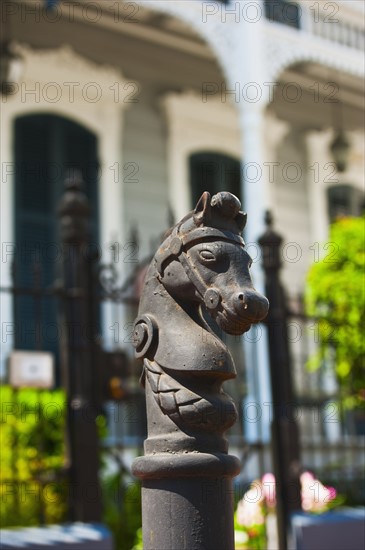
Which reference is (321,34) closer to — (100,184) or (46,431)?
(100,184)

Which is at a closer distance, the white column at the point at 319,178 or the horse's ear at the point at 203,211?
the horse's ear at the point at 203,211

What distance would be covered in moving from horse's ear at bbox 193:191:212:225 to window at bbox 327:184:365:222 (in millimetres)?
10004

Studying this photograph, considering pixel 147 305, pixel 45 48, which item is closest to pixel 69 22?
pixel 45 48

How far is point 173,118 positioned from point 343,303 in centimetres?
508

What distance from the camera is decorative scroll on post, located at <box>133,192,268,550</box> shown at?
231 cm

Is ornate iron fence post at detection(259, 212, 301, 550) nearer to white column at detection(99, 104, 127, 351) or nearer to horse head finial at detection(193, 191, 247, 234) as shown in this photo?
horse head finial at detection(193, 191, 247, 234)

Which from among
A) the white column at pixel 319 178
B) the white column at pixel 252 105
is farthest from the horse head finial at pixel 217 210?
the white column at pixel 319 178

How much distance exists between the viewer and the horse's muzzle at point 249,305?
2229 millimetres

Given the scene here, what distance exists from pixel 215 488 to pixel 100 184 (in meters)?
7.78

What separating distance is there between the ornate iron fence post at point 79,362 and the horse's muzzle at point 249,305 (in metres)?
2.67

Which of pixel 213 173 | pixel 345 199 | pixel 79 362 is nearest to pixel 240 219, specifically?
pixel 79 362

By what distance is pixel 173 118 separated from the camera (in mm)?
10719

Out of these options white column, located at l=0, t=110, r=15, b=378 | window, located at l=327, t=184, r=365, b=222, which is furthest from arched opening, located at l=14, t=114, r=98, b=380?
window, located at l=327, t=184, r=365, b=222

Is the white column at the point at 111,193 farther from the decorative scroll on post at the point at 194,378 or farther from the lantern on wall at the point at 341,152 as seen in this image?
the decorative scroll on post at the point at 194,378
